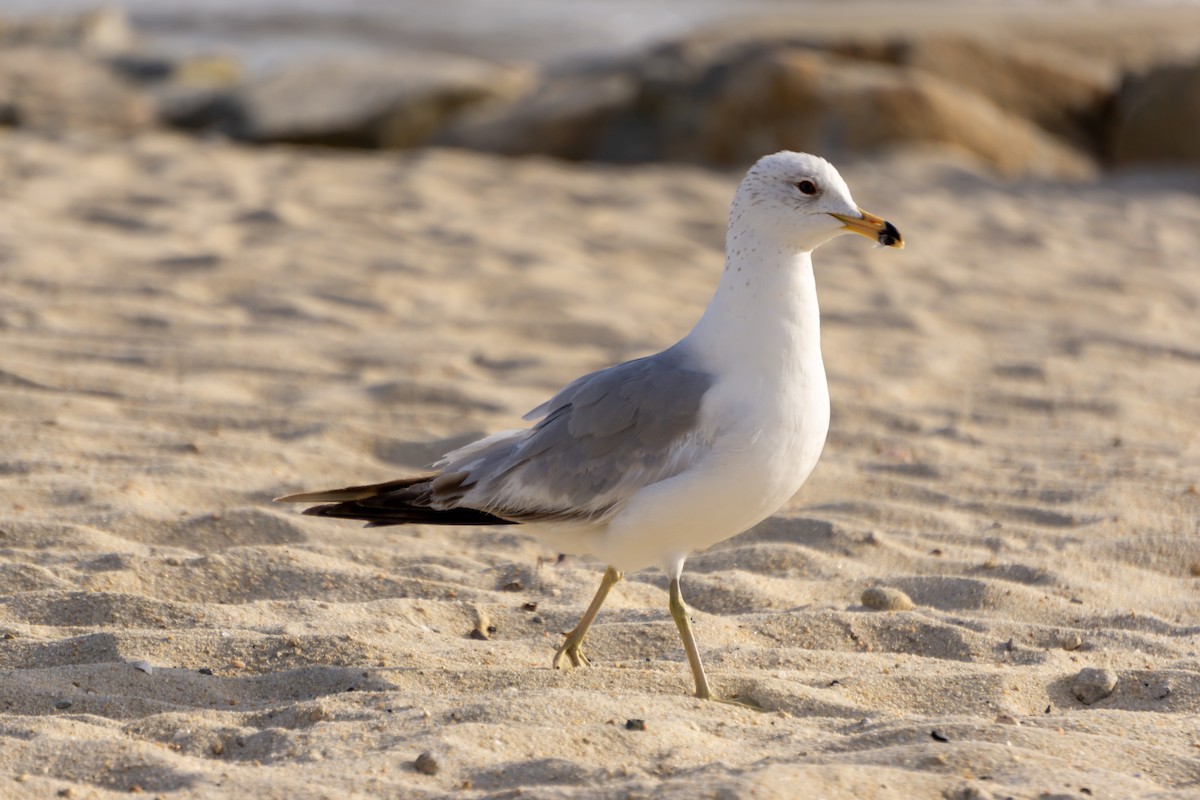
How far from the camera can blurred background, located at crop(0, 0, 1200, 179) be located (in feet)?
33.3

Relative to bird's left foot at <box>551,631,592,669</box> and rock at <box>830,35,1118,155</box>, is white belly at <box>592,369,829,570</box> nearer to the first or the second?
bird's left foot at <box>551,631,592,669</box>

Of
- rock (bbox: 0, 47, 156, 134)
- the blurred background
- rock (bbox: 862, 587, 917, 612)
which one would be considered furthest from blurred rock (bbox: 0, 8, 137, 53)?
rock (bbox: 862, 587, 917, 612)

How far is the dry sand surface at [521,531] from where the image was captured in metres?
2.71

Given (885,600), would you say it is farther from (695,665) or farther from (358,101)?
(358,101)

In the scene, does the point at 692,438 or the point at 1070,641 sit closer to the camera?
the point at 692,438

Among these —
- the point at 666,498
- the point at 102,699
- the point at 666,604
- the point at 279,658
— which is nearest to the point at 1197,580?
the point at 666,604

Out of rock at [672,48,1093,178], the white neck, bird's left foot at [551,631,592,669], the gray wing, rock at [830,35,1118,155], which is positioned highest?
rock at [830,35,1118,155]

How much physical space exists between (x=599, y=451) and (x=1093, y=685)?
1.15 metres

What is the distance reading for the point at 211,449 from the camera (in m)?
4.64

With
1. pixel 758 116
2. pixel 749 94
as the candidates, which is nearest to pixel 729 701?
pixel 758 116

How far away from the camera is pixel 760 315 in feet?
10.3

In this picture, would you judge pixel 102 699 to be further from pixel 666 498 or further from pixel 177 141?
pixel 177 141

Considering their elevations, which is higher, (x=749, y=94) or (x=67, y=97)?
(x=749, y=94)

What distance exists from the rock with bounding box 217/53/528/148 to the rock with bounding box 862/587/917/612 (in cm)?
841
